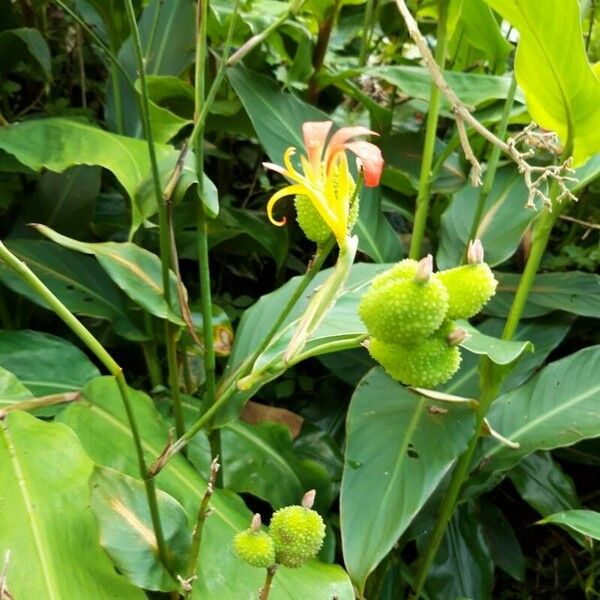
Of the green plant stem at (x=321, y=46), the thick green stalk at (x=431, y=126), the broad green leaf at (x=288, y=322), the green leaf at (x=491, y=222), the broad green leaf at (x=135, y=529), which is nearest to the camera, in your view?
the broad green leaf at (x=135, y=529)

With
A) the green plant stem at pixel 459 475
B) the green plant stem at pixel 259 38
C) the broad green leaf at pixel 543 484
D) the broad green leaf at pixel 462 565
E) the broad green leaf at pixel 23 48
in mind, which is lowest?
the broad green leaf at pixel 462 565

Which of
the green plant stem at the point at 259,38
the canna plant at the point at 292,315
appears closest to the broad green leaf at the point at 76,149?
the canna plant at the point at 292,315

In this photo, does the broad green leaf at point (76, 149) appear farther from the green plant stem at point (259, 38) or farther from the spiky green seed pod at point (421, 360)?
the spiky green seed pod at point (421, 360)

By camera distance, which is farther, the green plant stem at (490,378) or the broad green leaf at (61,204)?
the broad green leaf at (61,204)

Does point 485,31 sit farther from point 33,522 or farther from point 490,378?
point 33,522

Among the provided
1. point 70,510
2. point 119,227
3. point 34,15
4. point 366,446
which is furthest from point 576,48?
point 34,15

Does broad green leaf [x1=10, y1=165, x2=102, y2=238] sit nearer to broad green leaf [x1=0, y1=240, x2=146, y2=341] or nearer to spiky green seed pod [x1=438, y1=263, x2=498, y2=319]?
broad green leaf [x1=0, y1=240, x2=146, y2=341]

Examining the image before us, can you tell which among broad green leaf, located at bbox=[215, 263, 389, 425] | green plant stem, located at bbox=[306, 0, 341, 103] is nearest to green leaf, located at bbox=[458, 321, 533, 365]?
broad green leaf, located at bbox=[215, 263, 389, 425]

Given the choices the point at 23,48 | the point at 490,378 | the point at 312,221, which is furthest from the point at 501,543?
the point at 23,48
